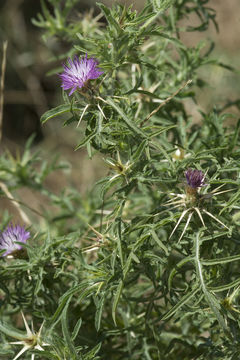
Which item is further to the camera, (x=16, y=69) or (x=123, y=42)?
(x=16, y=69)

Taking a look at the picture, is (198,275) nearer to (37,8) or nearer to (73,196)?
(73,196)

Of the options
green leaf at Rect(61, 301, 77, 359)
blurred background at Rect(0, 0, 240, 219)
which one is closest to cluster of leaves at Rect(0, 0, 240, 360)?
green leaf at Rect(61, 301, 77, 359)

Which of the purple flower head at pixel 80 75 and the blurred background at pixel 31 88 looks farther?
the blurred background at pixel 31 88

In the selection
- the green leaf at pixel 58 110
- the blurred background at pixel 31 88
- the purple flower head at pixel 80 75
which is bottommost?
the blurred background at pixel 31 88

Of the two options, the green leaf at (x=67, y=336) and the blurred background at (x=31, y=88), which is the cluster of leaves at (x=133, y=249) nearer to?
the green leaf at (x=67, y=336)

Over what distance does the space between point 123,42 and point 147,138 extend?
0.31 m

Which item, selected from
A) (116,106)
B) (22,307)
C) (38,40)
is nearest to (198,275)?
(116,106)

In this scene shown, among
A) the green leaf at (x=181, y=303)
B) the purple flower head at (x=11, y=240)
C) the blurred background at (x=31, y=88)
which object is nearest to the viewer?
the green leaf at (x=181, y=303)

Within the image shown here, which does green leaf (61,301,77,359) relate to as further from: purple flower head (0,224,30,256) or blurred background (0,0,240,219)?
blurred background (0,0,240,219)

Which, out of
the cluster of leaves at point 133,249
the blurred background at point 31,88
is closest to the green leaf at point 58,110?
the cluster of leaves at point 133,249

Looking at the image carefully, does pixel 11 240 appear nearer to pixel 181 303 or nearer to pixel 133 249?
pixel 133 249

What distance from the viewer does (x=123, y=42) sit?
4.70ft

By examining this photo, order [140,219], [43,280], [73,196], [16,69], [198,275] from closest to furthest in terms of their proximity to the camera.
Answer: [198,275], [140,219], [43,280], [73,196], [16,69]

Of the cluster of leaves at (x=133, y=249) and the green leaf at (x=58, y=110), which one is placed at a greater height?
the green leaf at (x=58, y=110)
